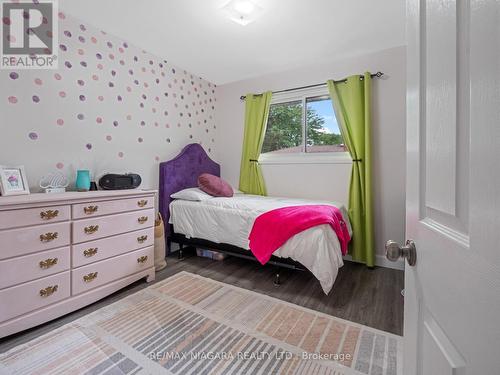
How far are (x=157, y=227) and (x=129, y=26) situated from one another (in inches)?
81.1

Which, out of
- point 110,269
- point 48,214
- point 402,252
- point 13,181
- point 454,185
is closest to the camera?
point 454,185

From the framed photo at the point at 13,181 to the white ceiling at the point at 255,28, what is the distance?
150 cm

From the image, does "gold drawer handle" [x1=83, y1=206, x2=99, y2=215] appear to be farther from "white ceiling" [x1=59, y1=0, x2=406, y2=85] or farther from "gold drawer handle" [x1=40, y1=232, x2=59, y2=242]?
"white ceiling" [x1=59, y1=0, x2=406, y2=85]

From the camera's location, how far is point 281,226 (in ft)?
6.84

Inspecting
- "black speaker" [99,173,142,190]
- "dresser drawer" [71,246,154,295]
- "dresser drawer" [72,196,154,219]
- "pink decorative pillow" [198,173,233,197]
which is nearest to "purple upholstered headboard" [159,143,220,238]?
"pink decorative pillow" [198,173,233,197]

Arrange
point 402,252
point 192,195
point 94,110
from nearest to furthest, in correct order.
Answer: point 402,252 < point 94,110 < point 192,195

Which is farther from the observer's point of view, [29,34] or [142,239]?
[142,239]

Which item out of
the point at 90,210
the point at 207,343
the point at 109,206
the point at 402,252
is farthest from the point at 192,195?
the point at 402,252

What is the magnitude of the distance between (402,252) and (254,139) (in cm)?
308

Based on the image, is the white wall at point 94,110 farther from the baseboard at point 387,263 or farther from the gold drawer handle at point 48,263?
the baseboard at point 387,263

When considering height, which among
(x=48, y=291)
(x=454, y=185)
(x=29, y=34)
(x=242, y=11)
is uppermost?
(x=242, y=11)

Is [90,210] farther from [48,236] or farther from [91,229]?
[48,236]

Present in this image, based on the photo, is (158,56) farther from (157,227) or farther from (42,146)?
(157,227)

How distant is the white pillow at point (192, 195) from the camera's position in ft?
9.48
